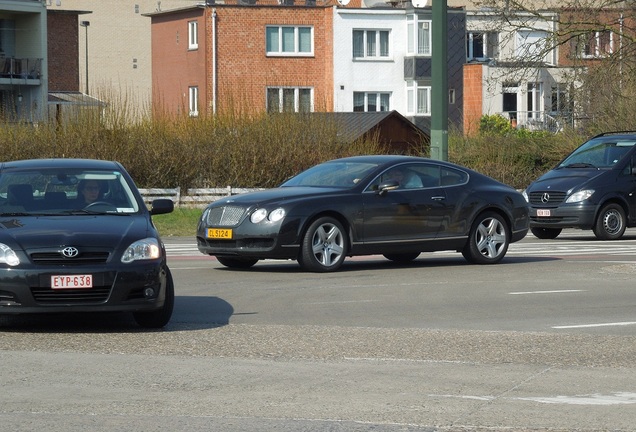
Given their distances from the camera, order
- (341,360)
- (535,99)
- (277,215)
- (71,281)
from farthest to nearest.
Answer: (535,99) → (277,215) → (71,281) → (341,360)

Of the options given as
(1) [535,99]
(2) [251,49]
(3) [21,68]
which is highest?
(2) [251,49]

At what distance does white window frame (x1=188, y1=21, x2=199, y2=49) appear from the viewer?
7144 centimetres

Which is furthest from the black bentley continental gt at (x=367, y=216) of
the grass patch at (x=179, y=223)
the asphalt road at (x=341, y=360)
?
the grass patch at (x=179, y=223)

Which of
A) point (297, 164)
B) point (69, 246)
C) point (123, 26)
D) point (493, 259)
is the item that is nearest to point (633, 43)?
point (297, 164)

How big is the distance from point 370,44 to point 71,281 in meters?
63.1

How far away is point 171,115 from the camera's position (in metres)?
34.6

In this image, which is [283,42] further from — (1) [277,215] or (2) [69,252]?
(2) [69,252]

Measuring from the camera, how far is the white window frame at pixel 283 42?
71250 millimetres

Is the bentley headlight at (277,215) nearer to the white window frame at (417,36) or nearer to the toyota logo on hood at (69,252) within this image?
the toyota logo on hood at (69,252)

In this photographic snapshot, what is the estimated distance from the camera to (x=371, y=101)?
73188 mm

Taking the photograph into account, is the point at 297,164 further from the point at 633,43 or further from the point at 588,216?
the point at 588,216

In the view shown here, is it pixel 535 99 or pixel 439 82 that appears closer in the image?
pixel 439 82

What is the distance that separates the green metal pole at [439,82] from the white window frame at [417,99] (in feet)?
150

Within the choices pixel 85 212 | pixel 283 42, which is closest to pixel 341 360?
pixel 85 212
